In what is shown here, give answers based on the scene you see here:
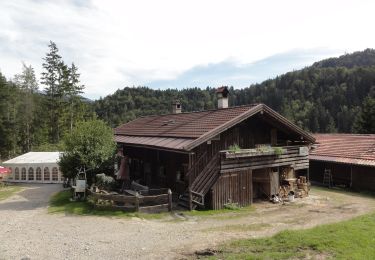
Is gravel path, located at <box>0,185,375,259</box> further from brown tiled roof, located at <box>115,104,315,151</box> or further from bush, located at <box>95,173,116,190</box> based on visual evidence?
brown tiled roof, located at <box>115,104,315,151</box>

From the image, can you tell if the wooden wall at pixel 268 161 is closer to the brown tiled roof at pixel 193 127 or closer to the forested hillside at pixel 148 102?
the brown tiled roof at pixel 193 127

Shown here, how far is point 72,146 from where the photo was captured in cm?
1977

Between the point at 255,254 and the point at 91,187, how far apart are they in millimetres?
11828

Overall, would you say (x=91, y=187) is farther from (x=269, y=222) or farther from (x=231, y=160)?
(x=269, y=222)

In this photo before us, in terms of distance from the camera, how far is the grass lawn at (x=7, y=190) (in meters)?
23.0

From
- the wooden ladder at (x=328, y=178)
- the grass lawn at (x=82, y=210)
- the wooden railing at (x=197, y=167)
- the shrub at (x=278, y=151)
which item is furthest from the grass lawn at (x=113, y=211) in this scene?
the wooden ladder at (x=328, y=178)

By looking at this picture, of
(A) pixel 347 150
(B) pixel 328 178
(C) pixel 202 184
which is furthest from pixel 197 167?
(A) pixel 347 150

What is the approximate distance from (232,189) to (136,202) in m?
5.21

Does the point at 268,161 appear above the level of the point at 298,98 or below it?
below

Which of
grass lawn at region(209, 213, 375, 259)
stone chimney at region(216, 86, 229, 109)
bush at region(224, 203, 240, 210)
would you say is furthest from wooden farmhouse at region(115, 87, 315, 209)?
grass lawn at region(209, 213, 375, 259)

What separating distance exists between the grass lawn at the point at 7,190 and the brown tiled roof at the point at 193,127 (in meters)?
8.24

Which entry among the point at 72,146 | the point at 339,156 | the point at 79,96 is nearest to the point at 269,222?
the point at 72,146

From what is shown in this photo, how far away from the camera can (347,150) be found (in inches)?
1085

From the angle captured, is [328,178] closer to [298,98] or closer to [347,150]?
[347,150]
